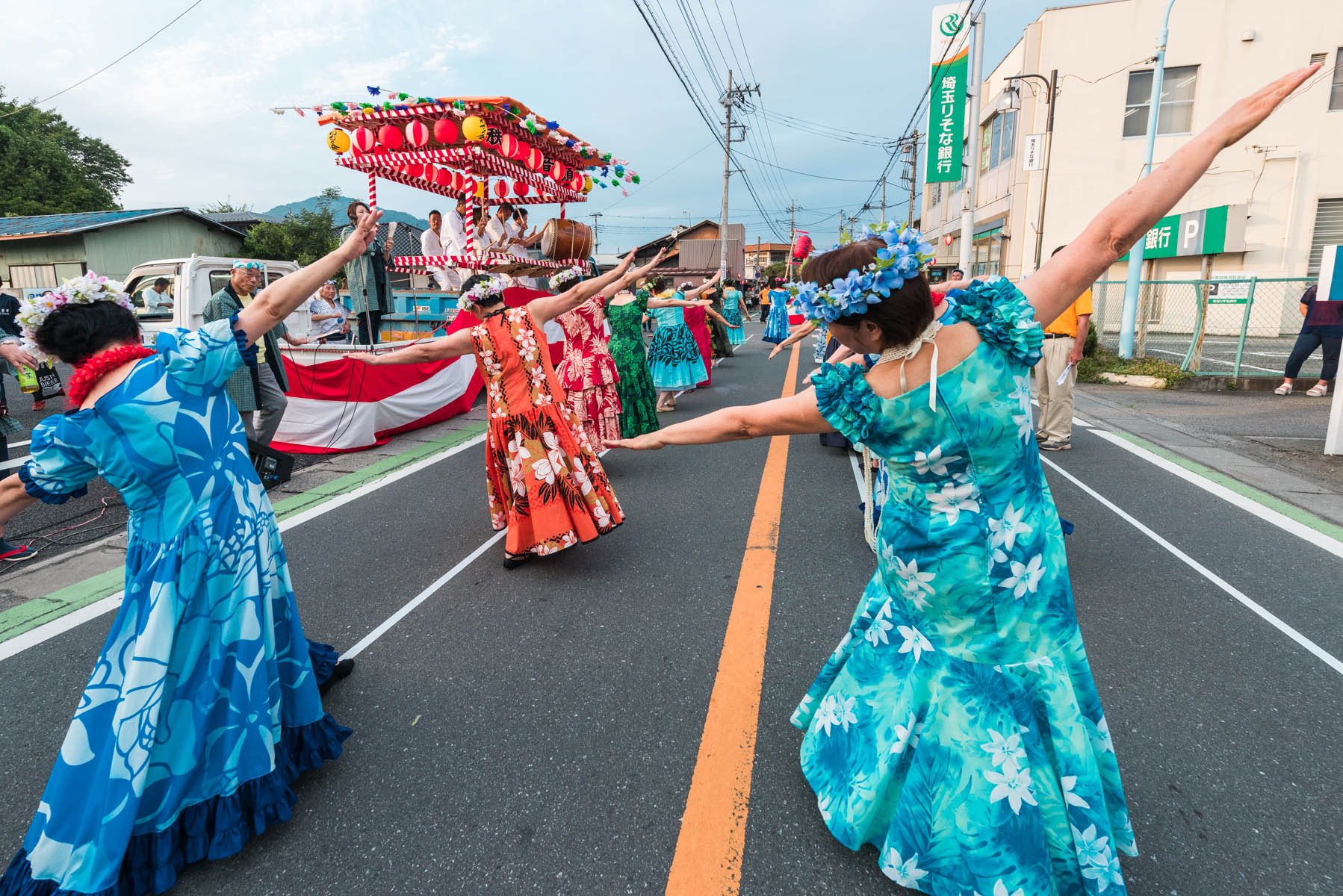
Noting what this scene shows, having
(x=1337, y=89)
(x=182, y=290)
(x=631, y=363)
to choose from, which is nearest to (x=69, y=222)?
(x=182, y=290)

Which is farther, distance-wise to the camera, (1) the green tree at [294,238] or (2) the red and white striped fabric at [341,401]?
(1) the green tree at [294,238]

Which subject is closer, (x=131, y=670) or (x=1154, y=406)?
(x=131, y=670)

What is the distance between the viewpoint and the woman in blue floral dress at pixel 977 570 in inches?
64.3

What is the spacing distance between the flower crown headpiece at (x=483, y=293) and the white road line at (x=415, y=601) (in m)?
1.48

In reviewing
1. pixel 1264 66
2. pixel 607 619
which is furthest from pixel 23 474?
pixel 1264 66

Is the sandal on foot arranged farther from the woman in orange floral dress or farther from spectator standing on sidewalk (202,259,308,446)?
spectator standing on sidewalk (202,259,308,446)

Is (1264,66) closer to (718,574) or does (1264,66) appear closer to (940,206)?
(940,206)

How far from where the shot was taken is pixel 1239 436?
7125 millimetres

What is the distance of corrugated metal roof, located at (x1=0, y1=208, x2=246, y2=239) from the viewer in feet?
73.7

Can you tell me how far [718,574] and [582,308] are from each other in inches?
129

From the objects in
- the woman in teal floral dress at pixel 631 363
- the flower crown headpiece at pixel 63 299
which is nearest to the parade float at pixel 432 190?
the woman in teal floral dress at pixel 631 363

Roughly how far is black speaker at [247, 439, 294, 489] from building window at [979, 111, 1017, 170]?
22200 mm

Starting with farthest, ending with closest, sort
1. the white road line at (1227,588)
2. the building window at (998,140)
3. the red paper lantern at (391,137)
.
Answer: the building window at (998,140) → the red paper lantern at (391,137) → the white road line at (1227,588)

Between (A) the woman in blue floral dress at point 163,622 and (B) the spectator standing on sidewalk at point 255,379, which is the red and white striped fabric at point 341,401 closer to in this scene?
(B) the spectator standing on sidewalk at point 255,379
